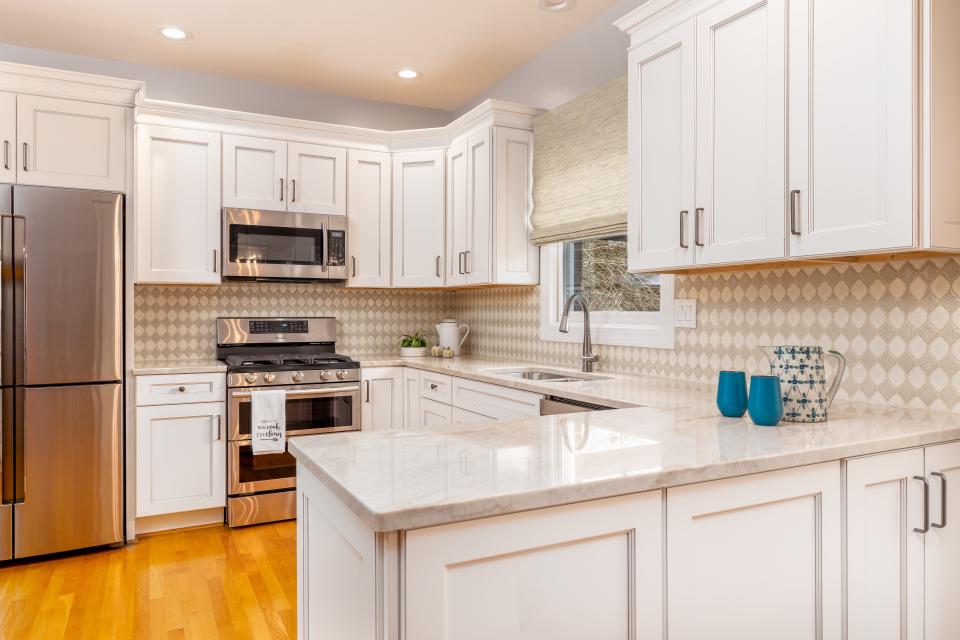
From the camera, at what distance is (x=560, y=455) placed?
1.31 m

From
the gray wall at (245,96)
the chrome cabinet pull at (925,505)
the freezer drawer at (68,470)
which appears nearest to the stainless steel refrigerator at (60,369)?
the freezer drawer at (68,470)

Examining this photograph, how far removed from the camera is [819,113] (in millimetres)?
1812

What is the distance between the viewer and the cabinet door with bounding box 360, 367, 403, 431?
12.8ft

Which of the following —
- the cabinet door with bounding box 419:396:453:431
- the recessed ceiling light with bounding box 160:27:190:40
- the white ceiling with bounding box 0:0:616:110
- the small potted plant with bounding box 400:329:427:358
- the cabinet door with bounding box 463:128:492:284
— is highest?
the white ceiling with bounding box 0:0:616:110

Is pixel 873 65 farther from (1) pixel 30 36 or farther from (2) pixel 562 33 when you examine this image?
(1) pixel 30 36

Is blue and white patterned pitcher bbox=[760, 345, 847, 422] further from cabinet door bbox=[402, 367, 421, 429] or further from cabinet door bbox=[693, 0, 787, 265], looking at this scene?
cabinet door bbox=[402, 367, 421, 429]

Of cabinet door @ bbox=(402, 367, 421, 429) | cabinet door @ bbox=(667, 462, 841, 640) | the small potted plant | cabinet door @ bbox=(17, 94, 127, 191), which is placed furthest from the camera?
the small potted plant

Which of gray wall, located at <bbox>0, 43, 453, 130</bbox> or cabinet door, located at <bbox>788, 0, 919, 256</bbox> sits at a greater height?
gray wall, located at <bbox>0, 43, 453, 130</bbox>

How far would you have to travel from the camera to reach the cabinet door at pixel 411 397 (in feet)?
12.7

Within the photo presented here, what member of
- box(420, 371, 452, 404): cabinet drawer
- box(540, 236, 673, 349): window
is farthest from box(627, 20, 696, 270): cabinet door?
box(420, 371, 452, 404): cabinet drawer

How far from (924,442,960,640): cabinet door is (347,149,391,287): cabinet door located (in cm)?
320

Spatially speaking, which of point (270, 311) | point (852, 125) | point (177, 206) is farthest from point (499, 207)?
point (852, 125)

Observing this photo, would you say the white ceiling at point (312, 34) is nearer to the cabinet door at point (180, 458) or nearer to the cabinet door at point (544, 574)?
the cabinet door at point (180, 458)

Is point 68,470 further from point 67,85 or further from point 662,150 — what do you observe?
point 662,150
